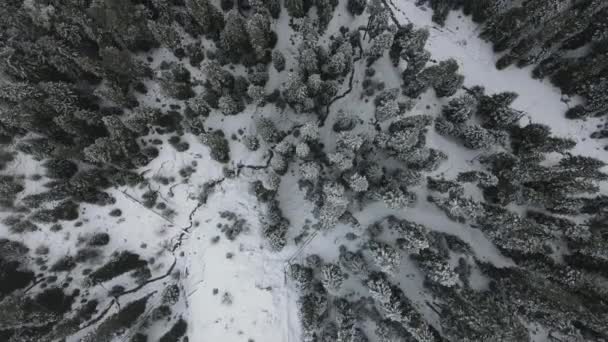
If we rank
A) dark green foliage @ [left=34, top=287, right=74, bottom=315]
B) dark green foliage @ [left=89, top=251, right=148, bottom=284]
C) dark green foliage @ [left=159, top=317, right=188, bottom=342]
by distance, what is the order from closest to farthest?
dark green foliage @ [left=34, top=287, right=74, bottom=315] → dark green foliage @ [left=159, top=317, right=188, bottom=342] → dark green foliage @ [left=89, top=251, right=148, bottom=284]

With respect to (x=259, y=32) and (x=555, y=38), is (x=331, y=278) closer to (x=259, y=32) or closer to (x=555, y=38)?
(x=259, y=32)

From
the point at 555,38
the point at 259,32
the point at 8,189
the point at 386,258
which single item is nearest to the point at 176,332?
the point at 8,189

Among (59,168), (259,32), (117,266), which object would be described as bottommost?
(117,266)

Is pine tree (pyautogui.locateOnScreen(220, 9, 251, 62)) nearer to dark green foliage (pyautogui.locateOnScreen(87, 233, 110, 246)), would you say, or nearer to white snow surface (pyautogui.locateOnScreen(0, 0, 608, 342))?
white snow surface (pyautogui.locateOnScreen(0, 0, 608, 342))

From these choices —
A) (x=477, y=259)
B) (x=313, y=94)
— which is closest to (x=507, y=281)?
(x=477, y=259)

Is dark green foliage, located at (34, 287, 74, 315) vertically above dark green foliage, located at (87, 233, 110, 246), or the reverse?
dark green foliage, located at (87, 233, 110, 246)

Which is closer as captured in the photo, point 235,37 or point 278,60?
point 235,37

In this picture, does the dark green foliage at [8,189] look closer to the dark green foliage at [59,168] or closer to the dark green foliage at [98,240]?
the dark green foliage at [59,168]

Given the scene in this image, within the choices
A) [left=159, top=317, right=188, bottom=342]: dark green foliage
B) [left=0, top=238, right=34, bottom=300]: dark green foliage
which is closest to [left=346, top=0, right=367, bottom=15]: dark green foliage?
[left=159, top=317, right=188, bottom=342]: dark green foliage

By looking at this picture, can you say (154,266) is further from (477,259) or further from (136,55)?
(477,259)
